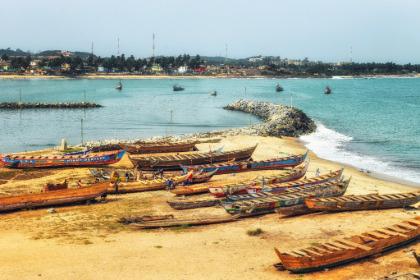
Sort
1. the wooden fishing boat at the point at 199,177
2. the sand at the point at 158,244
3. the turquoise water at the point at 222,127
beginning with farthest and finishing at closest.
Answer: the turquoise water at the point at 222,127, the wooden fishing boat at the point at 199,177, the sand at the point at 158,244

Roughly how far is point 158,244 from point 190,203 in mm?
5381

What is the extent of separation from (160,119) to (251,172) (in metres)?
41.9

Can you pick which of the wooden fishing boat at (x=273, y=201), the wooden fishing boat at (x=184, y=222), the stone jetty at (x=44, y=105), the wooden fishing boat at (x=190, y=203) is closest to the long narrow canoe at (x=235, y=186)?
→ the wooden fishing boat at (x=190, y=203)

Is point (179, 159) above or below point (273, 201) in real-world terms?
above

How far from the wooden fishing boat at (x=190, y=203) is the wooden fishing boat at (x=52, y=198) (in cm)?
417

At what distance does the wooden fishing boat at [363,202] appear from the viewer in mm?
25594

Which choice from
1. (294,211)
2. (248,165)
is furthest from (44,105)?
(294,211)

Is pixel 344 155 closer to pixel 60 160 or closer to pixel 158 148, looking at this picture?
pixel 158 148

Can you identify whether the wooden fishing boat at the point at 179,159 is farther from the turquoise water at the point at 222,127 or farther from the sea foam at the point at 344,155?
the turquoise water at the point at 222,127

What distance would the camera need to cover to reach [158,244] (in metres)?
21.5

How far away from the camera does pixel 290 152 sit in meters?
43.9

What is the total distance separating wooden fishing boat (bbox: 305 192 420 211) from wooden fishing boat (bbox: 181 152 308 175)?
9.58 metres

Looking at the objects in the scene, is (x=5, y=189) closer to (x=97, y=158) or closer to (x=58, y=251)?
(x=97, y=158)

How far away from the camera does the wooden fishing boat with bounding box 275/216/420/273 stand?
723 inches
